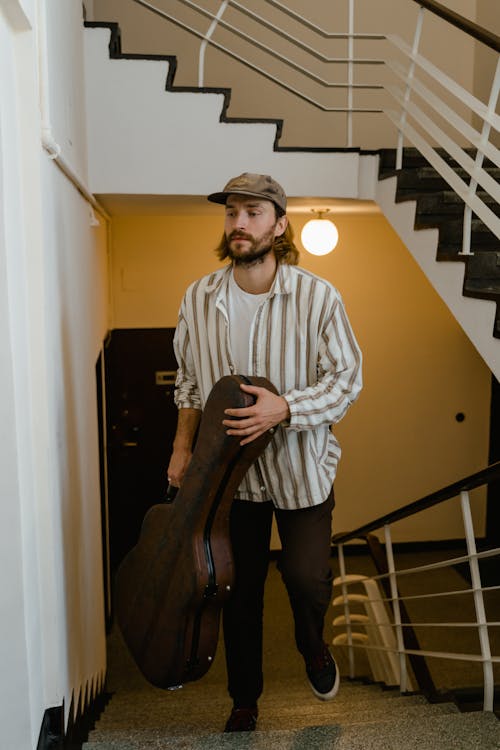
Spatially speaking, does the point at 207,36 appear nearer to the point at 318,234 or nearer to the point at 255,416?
the point at 318,234

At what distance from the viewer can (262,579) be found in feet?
7.16

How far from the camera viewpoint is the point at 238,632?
217 centimetres

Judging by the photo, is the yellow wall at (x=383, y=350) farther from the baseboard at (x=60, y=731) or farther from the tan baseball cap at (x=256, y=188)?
the baseboard at (x=60, y=731)

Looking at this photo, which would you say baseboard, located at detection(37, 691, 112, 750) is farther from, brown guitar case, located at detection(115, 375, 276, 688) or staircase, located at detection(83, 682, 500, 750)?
brown guitar case, located at detection(115, 375, 276, 688)

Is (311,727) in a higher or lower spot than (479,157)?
lower

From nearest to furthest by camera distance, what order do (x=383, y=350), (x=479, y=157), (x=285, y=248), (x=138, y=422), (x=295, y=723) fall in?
(x=285, y=248), (x=295, y=723), (x=479, y=157), (x=138, y=422), (x=383, y=350)

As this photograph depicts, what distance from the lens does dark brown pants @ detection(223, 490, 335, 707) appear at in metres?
2.05

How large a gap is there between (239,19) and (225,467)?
401 centimetres

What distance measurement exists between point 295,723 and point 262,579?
60 cm

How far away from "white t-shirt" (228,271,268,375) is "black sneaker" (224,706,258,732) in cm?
110

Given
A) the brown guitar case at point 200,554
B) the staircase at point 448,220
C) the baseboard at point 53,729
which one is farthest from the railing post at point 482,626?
the baseboard at point 53,729

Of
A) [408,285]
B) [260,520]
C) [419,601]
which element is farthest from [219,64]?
[419,601]

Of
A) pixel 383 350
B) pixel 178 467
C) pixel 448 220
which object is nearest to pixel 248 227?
pixel 178 467

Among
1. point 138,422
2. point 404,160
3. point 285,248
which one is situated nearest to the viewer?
point 285,248
